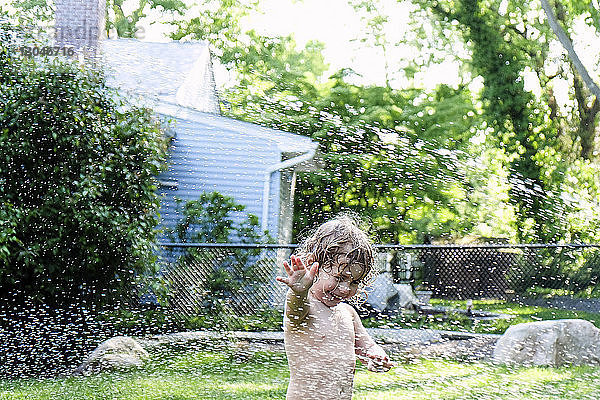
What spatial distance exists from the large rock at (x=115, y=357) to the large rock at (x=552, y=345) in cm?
170

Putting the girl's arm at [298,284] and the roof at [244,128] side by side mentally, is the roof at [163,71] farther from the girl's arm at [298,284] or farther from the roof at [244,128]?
the girl's arm at [298,284]

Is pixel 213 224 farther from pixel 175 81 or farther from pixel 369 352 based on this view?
pixel 369 352

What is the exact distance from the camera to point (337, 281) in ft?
4.90

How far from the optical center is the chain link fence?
4122mm

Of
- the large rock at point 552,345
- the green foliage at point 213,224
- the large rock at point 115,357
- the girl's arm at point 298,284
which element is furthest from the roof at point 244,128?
the girl's arm at point 298,284

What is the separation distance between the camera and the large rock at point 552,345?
388 cm

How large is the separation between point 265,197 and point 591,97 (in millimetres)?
3539

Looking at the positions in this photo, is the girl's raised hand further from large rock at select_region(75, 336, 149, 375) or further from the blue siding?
the blue siding

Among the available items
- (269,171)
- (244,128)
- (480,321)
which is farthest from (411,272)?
(244,128)

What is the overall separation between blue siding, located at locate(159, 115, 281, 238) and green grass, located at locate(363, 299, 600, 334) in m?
0.93

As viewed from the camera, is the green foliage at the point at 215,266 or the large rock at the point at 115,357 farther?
the green foliage at the point at 215,266

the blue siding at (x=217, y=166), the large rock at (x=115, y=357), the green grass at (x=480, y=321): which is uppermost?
the blue siding at (x=217, y=166)

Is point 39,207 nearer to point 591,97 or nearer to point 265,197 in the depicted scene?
point 265,197

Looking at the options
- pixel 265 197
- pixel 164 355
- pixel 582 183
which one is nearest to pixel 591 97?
pixel 582 183
